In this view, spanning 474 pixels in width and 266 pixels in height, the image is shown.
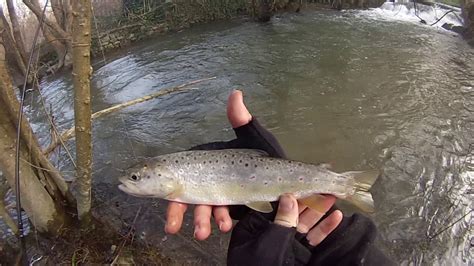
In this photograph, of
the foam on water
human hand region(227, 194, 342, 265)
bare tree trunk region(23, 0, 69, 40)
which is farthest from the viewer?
the foam on water

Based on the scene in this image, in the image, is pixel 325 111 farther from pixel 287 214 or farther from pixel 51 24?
pixel 51 24

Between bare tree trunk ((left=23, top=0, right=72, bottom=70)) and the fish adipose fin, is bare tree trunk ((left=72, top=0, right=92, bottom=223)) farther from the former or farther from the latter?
bare tree trunk ((left=23, top=0, right=72, bottom=70))

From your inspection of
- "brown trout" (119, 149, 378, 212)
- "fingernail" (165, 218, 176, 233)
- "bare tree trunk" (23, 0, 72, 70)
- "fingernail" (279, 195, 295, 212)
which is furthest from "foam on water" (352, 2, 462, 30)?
"fingernail" (165, 218, 176, 233)

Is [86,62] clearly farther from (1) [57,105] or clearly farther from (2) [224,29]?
(2) [224,29]

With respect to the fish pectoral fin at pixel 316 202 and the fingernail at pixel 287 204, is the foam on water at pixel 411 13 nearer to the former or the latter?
the fish pectoral fin at pixel 316 202

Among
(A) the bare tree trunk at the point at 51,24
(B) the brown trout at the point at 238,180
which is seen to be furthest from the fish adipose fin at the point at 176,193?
(A) the bare tree trunk at the point at 51,24

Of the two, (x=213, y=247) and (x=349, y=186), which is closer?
(x=349, y=186)

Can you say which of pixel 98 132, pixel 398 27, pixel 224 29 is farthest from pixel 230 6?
pixel 98 132
